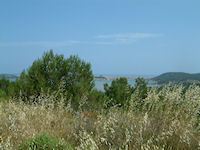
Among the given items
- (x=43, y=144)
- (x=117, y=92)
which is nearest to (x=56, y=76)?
(x=117, y=92)

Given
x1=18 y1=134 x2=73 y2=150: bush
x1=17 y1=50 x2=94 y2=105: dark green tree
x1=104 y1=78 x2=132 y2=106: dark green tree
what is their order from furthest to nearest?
x1=104 y1=78 x2=132 y2=106: dark green tree < x1=17 y1=50 x2=94 y2=105: dark green tree < x1=18 y1=134 x2=73 y2=150: bush

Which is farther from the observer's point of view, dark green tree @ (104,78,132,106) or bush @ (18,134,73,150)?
dark green tree @ (104,78,132,106)

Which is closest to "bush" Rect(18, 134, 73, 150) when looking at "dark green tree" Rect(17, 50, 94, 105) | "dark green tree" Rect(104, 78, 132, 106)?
"dark green tree" Rect(17, 50, 94, 105)

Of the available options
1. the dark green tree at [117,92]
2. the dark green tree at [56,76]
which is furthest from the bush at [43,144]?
the dark green tree at [117,92]

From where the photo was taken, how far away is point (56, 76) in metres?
9.81

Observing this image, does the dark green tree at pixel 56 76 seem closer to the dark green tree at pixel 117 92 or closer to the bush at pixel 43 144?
the dark green tree at pixel 117 92

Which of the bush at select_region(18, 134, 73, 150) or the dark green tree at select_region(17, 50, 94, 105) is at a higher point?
the dark green tree at select_region(17, 50, 94, 105)

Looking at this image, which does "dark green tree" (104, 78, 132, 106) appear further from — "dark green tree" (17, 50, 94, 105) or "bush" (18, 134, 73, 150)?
"bush" (18, 134, 73, 150)

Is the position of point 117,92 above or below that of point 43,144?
above

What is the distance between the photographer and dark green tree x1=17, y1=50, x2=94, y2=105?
32.2 feet

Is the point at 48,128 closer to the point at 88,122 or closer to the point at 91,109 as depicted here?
the point at 88,122

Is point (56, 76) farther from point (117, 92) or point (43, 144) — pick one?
point (43, 144)

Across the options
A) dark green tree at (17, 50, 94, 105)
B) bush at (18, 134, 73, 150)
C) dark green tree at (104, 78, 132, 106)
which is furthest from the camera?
dark green tree at (104, 78, 132, 106)

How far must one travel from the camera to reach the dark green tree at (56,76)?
386 inches
